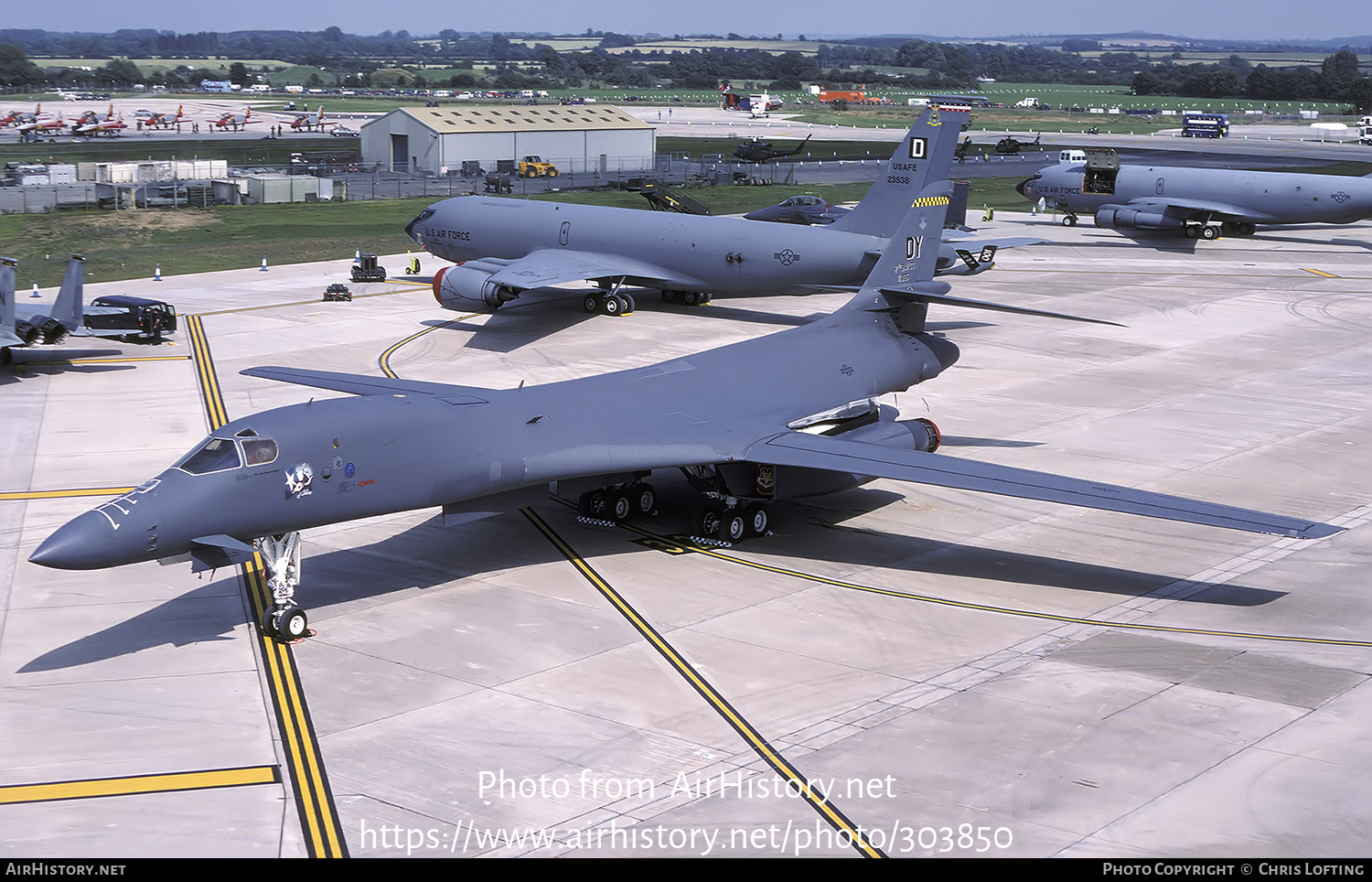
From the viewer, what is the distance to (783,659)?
20828 millimetres

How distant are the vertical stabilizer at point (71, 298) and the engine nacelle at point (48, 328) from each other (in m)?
0.28

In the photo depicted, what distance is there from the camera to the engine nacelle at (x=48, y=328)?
128 ft

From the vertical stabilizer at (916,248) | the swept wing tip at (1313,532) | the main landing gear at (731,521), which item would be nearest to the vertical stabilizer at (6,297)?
the main landing gear at (731,521)

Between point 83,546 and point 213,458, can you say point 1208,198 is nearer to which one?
point 213,458

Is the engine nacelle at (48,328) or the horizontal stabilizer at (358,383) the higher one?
the horizontal stabilizer at (358,383)

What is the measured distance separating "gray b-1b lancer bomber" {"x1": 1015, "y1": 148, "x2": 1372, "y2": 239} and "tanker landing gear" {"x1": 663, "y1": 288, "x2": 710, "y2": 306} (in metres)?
33.7

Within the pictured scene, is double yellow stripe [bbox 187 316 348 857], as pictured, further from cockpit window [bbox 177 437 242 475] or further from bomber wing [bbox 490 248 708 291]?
bomber wing [bbox 490 248 708 291]

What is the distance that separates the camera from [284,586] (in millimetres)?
21391

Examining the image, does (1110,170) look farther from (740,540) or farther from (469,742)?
(469,742)

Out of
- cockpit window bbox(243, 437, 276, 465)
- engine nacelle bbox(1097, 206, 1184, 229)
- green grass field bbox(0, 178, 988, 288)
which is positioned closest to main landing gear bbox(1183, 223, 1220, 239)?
engine nacelle bbox(1097, 206, 1184, 229)

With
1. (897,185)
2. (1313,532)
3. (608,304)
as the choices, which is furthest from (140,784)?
(897,185)

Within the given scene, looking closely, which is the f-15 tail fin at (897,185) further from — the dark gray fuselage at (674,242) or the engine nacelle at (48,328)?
the engine nacelle at (48,328)

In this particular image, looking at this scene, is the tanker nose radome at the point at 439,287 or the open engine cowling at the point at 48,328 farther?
the tanker nose radome at the point at 439,287
